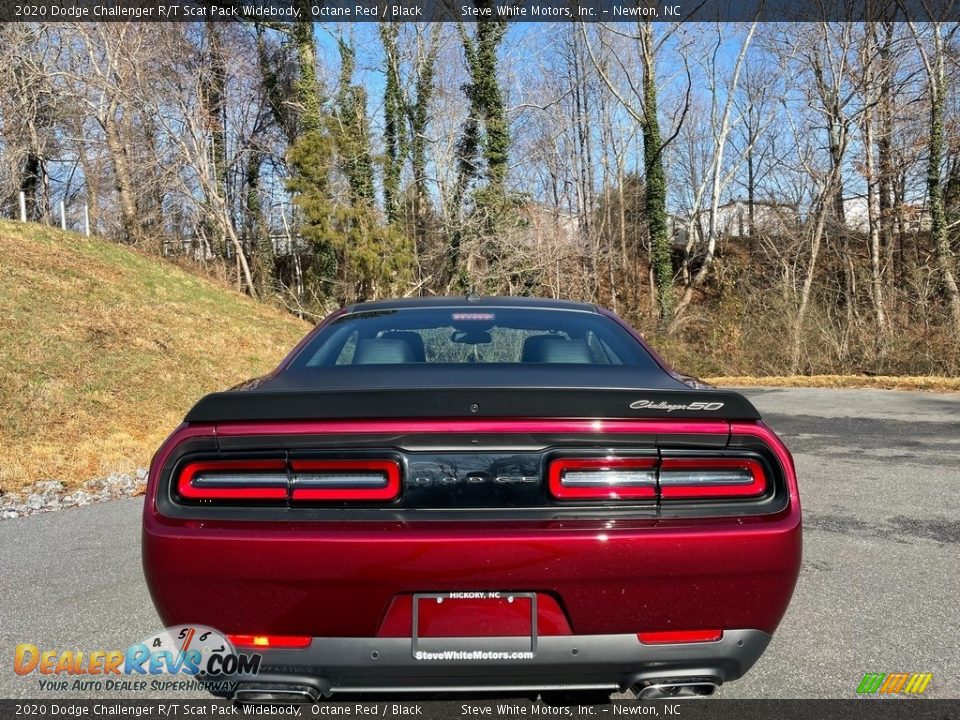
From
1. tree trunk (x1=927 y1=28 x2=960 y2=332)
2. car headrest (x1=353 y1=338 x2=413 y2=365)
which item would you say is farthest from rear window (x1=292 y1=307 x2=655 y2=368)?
tree trunk (x1=927 y1=28 x2=960 y2=332)

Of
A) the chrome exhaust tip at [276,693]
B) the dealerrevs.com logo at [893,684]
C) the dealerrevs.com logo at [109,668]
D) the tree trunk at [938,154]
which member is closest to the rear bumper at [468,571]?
the chrome exhaust tip at [276,693]

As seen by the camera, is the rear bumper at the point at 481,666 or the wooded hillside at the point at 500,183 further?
the wooded hillside at the point at 500,183

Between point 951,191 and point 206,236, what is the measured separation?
86.1 ft

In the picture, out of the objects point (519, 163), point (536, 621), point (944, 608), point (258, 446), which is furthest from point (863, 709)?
point (519, 163)

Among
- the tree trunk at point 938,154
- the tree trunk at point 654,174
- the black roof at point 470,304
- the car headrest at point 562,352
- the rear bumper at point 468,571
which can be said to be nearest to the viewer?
the rear bumper at point 468,571

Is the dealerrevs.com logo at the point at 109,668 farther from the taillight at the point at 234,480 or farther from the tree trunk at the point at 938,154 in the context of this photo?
the tree trunk at the point at 938,154

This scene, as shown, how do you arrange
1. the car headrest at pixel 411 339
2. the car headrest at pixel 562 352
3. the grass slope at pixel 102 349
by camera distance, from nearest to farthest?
1. the car headrest at pixel 562 352
2. the car headrest at pixel 411 339
3. the grass slope at pixel 102 349

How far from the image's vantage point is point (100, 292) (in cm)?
1488

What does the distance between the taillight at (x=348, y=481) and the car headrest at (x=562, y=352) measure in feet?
3.76

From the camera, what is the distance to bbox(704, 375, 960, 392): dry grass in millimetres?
12535

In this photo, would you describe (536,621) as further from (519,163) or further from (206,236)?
(206,236)

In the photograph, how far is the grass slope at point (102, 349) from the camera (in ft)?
26.3

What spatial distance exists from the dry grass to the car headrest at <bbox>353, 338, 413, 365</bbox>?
12229 millimetres

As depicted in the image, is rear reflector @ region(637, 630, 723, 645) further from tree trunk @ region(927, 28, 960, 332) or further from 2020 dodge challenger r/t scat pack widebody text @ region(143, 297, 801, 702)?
tree trunk @ region(927, 28, 960, 332)
